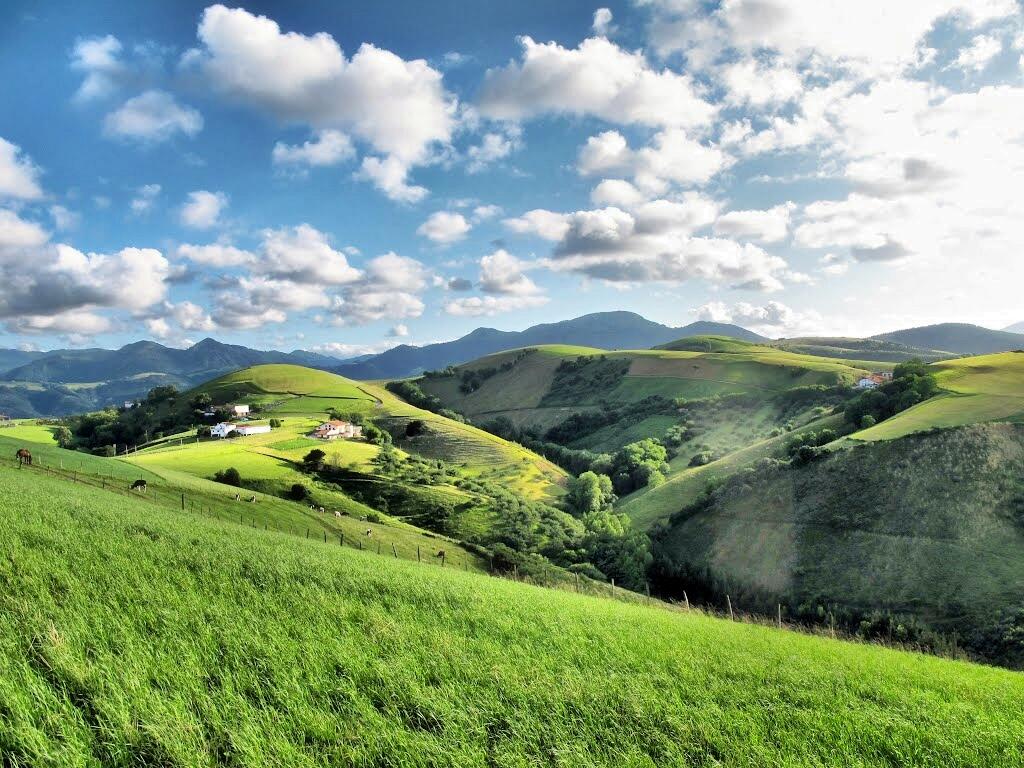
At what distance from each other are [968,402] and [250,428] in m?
149

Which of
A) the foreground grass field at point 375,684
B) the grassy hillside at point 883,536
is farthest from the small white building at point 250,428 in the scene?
the foreground grass field at point 375,684

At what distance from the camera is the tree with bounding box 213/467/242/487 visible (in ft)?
235

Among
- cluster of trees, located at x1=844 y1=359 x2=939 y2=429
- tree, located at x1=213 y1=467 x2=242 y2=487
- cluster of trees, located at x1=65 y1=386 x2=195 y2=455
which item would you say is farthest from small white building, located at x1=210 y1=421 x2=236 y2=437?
cluster of trees, located at x1=844 y1=359 x2=939 y2=429

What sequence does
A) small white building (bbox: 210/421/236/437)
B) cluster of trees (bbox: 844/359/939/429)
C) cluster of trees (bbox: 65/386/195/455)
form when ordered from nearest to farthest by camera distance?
cluster of trees (bbox: 844/359/939/429) → small white building (bbox: 210/421/236/437) → cluster of trees (bbox: 65/386/195/455)

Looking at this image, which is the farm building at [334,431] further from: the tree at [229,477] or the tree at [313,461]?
the tree at [229,477]

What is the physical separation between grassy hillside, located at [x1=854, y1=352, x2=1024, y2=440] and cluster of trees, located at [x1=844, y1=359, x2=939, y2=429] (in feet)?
10.1

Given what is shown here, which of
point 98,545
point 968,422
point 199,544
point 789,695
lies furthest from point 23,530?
point 968,422

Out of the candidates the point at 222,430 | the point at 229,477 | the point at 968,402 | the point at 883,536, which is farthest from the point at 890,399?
the point at 222,430

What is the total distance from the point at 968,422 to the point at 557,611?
87279 millimetres

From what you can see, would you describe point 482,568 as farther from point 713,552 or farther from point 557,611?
point 557,611

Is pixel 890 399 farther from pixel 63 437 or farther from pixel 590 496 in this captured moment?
pixel 63 437

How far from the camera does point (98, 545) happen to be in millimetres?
13227

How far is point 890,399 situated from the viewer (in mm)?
103938

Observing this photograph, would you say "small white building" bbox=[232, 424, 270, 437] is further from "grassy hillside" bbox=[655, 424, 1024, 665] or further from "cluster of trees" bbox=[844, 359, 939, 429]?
"cluster of trees" bbox=[844, 359, 939, 429]
